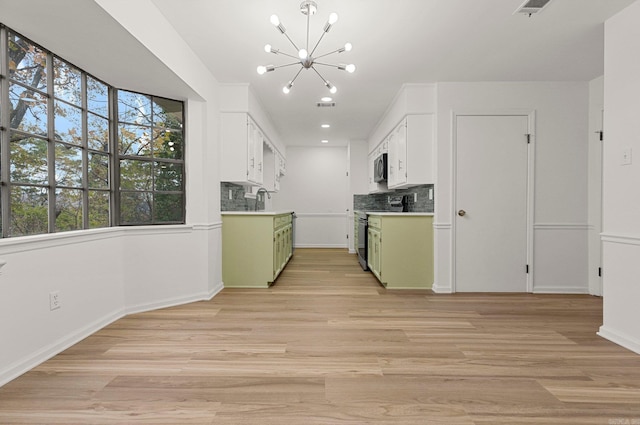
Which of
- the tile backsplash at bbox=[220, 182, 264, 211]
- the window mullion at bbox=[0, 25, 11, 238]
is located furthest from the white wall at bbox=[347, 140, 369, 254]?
the window mullion at bbox=[0, 25, 11, 238]

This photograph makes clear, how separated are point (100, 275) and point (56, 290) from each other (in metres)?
0.50

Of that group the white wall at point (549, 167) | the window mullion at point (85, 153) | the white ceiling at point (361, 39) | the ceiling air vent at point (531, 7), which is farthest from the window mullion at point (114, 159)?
the ceiling air vent at point (531, 7)

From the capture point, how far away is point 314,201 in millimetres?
8320

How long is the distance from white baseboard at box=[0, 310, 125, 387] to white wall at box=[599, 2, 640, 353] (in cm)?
381

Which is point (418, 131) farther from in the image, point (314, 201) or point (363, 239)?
point (314, 201)

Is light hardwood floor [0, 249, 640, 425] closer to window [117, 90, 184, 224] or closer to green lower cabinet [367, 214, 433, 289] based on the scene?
green lower cabinet [367, 214, 433, 289]

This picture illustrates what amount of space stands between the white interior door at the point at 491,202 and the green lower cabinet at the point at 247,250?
7.08ft

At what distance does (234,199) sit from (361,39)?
2701mm

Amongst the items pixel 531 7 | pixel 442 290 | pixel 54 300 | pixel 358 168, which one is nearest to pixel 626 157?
pixel 531 7

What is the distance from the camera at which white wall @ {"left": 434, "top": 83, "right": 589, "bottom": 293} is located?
3947 mm

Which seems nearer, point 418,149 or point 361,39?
point 361,39

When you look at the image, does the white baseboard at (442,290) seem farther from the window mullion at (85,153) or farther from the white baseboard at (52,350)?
the window mullion at (85,153)

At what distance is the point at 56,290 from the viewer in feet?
7.68

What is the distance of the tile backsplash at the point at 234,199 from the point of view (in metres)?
4.33
